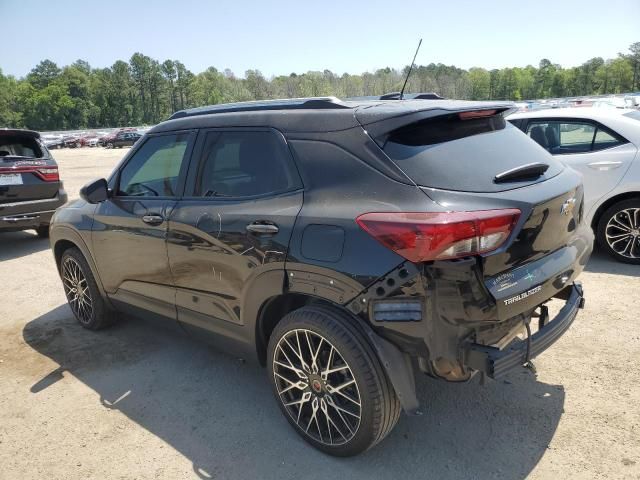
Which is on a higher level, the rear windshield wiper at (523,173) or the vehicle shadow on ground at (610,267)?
the rear windshield wiper at (523,173)

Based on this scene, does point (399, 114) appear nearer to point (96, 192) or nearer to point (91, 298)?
point (96, 192)

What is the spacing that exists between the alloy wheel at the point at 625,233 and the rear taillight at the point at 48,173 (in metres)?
7.83

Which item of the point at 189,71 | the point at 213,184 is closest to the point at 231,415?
the point at 213,184

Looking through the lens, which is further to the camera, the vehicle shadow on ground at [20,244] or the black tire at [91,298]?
the vehicle shadow on ground at [20,244]

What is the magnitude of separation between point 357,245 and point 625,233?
4.42 metres

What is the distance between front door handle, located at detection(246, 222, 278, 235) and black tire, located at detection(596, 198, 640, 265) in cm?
443

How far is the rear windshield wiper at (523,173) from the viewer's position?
98.1 inches

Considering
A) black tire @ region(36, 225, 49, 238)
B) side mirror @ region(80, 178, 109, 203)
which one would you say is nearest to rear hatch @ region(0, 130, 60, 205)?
black tire @ region(36, 225, 49, 238)

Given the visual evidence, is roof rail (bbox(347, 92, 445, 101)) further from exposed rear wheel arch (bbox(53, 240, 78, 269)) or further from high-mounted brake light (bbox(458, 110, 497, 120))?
exposed rear wheel arch (bbox(53, 240, 78, 269))

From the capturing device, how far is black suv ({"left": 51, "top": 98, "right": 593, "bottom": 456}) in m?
2.23

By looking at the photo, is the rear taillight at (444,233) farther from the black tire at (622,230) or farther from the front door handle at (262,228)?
the black tire at (622,230)

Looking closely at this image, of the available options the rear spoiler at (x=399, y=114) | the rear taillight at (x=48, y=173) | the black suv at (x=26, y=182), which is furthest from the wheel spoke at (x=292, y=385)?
the rear taillight at (x=48, y=173)

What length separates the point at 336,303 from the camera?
2.45m

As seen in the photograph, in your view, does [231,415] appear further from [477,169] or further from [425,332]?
[477,169]
